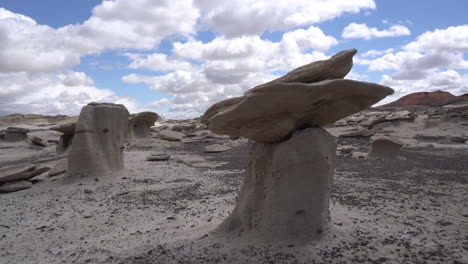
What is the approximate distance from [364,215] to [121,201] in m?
4.36

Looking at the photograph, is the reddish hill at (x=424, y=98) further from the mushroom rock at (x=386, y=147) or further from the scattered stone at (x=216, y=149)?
the mushroom rock at (x=386, y=147)

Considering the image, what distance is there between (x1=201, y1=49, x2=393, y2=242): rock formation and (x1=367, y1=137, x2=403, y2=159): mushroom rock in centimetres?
831

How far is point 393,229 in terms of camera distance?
13.4 ft

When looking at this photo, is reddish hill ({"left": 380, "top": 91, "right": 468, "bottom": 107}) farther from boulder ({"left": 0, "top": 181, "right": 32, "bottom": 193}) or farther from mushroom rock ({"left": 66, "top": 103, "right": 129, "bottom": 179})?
boulder ({"left": 0, "top": 181, "right": 32, "bottom": 193})

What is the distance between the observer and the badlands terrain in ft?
11.3

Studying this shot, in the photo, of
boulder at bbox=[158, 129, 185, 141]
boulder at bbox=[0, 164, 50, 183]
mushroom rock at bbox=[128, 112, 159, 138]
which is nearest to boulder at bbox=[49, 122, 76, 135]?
boulder at bbox=[0, 164, 50, 183]

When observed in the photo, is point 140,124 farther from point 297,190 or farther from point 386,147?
point 297,190

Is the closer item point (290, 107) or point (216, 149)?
point (290, 107)

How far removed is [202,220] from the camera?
4945 mm

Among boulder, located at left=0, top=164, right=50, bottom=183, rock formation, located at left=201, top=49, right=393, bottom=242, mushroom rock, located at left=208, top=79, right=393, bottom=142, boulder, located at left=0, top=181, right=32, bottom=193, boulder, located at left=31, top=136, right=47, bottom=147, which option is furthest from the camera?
boulder, located at left=31, top=136, right=47, bottom=147

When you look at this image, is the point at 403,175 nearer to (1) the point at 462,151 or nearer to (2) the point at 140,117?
(1) the point at 462,151

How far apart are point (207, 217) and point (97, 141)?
4572mm

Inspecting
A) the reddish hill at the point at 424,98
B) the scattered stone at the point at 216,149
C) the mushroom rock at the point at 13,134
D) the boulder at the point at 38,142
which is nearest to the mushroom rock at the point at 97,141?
the scattered stone at the point at 216,149

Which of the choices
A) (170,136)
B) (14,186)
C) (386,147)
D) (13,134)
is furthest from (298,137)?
(13,134)
